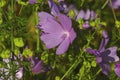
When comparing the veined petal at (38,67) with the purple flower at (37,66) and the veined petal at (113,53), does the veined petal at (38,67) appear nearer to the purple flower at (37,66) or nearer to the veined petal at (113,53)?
the purple flower at (37,66)

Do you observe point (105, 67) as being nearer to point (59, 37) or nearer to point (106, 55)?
point (106, 55)

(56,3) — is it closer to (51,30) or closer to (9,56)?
(51,30)

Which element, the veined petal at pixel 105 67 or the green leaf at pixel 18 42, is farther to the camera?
the veined petal at pixel 105 67

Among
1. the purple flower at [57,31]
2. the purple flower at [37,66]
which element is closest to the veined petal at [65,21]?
the purple flower at [57,31]

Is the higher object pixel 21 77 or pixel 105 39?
pixel 105 39

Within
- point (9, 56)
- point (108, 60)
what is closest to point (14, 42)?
point (9, 56)

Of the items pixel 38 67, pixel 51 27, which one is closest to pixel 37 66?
pixel 38 67

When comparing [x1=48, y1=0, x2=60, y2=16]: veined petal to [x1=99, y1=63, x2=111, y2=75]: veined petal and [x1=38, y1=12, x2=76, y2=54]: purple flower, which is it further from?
[x1=99, y1=63, x2=111, y2=75]: veined petal
